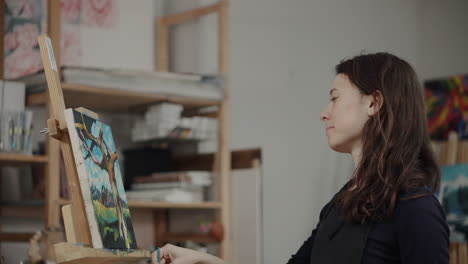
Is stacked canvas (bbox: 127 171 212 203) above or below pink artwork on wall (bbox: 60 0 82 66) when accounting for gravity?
below

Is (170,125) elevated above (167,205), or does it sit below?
above

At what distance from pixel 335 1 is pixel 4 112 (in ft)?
7.39

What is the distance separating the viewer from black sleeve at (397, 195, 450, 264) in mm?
1490

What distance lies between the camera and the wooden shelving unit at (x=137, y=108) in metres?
2.86

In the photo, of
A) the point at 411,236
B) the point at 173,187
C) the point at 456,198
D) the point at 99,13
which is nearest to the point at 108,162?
the point at 411,236

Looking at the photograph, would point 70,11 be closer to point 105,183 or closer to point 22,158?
point 22,158

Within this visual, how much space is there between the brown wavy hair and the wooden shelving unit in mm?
1496

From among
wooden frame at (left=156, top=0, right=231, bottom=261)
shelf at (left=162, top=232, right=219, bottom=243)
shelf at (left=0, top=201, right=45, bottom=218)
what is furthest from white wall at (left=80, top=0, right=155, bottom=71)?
shelf at (left=162, top=232, right=219, bottom=243)

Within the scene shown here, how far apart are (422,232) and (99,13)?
2464 mm

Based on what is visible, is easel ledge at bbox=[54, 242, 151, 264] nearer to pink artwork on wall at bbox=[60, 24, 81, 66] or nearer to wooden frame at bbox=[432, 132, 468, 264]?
pink artwork on wall at bbox=[60, 24, 81, 66]

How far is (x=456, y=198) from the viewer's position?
4.01m

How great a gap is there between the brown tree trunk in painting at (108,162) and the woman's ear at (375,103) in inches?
26.4

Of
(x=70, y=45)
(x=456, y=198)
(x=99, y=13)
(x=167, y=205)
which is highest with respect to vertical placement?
(x=99, y=13)

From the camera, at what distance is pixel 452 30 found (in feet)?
15.5
